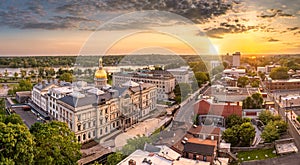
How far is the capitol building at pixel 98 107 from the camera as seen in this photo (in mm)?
8531

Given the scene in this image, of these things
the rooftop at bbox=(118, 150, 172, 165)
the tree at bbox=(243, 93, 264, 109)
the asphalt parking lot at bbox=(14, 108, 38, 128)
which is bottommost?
the asphalt parking lot at bbox=(14, 108, 38, 128)

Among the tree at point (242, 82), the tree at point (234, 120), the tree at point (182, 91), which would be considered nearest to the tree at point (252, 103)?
the tree at point (234, 120)

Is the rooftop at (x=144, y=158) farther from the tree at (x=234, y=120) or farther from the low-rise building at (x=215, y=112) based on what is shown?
the low-rise building at (x=215, y=112)

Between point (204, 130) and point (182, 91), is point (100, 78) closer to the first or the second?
point (182, 91)

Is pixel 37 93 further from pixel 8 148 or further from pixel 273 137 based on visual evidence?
pixel 273 137

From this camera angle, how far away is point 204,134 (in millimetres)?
8305

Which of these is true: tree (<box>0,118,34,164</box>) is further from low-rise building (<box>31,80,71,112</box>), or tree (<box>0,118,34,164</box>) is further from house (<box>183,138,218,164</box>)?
low-rise building (<box>31,80,71,112</box>)

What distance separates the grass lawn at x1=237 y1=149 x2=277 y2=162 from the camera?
25.2 ft

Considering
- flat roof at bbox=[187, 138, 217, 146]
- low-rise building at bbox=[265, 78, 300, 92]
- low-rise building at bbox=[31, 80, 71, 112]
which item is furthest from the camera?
low-rise building at bbox=[265, 78, 300, 92]

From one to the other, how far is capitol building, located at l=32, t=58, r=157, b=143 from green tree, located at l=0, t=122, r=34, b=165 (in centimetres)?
301

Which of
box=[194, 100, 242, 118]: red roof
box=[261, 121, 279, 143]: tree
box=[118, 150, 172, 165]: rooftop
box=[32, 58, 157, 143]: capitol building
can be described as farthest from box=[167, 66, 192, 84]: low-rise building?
box=[118, 150, 172, 165]: rooftop

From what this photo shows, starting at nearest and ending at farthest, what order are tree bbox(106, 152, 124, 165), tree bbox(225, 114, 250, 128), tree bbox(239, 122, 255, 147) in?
1. tree bbox(106, 152, 124, 165)
2. tree bbox(239, 122, 255, 147)
3. tree bbox(225, 114, 250, 128)

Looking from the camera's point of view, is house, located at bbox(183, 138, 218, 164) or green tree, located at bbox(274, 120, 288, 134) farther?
green tree, located at bbox(274, 120, 288, 134)

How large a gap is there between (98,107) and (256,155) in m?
4.72
